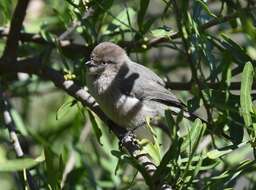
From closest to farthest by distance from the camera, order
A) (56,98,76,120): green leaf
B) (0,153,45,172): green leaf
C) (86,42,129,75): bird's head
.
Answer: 1. (0,153,45,172): green leaf
2. (56,98,76,120): green leaf
3. (86,42,129,75): bird's head

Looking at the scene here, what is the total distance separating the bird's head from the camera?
350cm

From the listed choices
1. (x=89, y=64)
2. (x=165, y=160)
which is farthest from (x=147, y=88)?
(x=165, y=160)

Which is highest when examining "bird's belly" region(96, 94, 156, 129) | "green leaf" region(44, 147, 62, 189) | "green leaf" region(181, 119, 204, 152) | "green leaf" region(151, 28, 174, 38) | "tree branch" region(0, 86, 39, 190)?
"green leaf" region(151, 28, 174, 38)

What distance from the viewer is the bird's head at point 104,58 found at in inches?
138

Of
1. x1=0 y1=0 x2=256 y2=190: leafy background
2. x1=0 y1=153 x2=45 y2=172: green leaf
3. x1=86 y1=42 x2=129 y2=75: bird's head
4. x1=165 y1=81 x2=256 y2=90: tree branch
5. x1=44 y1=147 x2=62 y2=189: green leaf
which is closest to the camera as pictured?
x1=0 y1=153 x2=45 y2=172: green leaf

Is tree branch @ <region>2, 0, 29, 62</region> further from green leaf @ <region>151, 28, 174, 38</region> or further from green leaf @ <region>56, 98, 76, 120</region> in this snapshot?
green leaf @ <region>151, 28, 174, 38</region>

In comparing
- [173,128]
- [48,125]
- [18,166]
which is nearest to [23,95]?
[48,125]

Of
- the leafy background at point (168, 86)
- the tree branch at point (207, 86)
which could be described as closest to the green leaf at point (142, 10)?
the leafy background at point (168, 86)

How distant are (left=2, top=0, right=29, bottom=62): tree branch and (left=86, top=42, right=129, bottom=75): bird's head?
2.33 feet

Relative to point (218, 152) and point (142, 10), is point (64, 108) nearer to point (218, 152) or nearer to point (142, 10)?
point (142, 10)

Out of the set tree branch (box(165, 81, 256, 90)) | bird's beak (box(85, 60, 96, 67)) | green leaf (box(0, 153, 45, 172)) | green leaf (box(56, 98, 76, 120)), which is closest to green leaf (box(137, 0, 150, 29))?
tree branch (box(165, 81, 256, 90))

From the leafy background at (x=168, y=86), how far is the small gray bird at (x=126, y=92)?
107 millimetres

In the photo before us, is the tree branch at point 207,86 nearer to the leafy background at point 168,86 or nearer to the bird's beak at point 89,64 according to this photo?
the leafy background at point 168,86

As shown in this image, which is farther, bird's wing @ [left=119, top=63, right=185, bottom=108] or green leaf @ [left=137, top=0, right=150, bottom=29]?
bird's wing @ [left=119, top=63, right=185, bottom=108]
